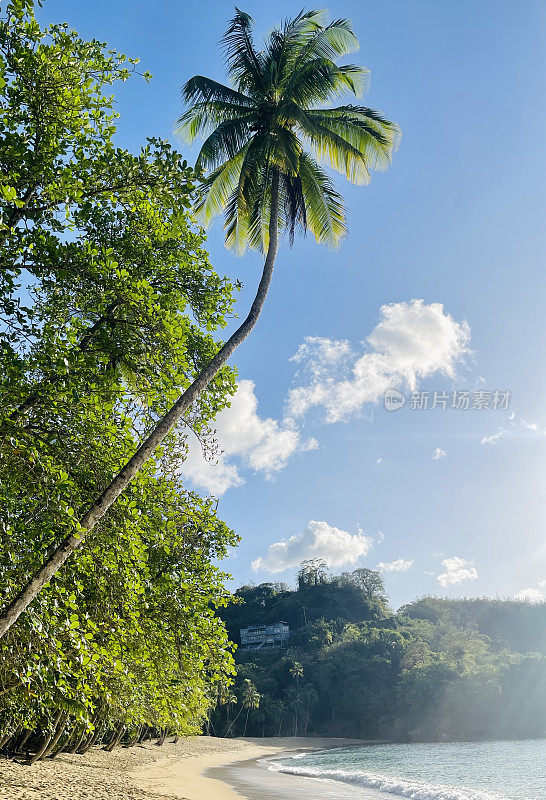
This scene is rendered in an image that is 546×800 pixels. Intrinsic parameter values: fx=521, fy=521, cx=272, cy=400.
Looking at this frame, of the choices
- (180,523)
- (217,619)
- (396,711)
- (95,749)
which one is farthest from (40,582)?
(396,711)

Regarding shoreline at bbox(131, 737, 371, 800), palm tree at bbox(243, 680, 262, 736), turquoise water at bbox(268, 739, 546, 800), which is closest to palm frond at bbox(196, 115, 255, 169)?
shoreline at bbox(131, 737, 371, 800)

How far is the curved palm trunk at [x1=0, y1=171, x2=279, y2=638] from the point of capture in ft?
17.9

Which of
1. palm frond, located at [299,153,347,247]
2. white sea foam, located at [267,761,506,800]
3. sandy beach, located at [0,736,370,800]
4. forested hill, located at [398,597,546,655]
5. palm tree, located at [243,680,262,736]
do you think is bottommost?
sandy beach, located at [0,736,370,800]

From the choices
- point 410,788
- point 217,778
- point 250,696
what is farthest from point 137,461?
point 250,696

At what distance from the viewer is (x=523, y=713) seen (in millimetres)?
63656

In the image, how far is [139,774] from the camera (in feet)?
72.3

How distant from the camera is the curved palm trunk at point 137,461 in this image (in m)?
5.45

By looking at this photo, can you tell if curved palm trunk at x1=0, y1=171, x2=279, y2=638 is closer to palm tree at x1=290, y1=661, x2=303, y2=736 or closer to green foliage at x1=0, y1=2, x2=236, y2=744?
green foliage at x1=0, y1=2, x2=236, y2=744

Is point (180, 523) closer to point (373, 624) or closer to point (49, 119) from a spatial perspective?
point (49, 119)

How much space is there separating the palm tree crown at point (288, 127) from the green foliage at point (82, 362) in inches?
184

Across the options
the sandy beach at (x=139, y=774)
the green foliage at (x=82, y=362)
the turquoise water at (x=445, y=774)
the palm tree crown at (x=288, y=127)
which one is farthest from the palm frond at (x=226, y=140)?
the turquoise water at (x=445, y=774)

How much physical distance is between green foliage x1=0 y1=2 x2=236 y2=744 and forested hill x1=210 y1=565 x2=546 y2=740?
5607 centimetres

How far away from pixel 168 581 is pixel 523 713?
72.7 m

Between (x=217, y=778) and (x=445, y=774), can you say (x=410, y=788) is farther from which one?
(x=217, y=778)
